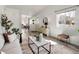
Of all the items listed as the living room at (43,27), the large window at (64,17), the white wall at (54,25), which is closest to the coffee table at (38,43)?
the living room at (43,27)

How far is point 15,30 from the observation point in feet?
6.88

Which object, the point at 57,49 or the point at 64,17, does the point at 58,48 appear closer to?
the point at 57,49

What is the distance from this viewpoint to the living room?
2062 millimetres

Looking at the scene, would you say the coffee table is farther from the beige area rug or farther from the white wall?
the white wall

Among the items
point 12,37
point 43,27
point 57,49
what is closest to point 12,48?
point 12,37

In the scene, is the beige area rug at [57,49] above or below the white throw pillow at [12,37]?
below

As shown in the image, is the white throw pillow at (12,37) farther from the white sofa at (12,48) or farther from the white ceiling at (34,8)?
the white ceiling at (34,8)

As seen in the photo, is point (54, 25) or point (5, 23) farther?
point (54, 25)

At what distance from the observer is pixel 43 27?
216cm

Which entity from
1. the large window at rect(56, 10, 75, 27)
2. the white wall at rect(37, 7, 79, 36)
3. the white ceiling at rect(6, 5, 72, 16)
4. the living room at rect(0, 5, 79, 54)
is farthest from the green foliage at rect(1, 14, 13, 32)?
the large window at rect(56, 10, 75, 27)

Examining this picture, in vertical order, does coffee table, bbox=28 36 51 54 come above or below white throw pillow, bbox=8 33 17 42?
below

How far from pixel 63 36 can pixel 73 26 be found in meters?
0.28

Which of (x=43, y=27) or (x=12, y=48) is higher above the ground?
(x=43, y=27)

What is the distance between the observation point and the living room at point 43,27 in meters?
2.06
